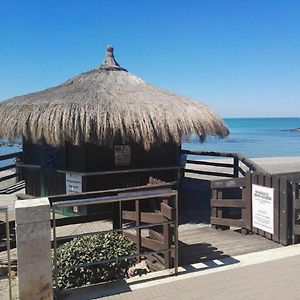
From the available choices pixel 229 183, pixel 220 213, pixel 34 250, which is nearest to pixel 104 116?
pixel 229 183

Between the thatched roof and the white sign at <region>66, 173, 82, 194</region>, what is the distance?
0.98m

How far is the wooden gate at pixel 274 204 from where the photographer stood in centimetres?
592

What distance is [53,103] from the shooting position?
8.41 meters

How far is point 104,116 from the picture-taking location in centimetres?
793

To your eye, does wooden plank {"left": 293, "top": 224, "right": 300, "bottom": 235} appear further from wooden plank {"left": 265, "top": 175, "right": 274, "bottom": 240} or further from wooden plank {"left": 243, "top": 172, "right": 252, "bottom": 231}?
wooden plank {"left": 243, "top": 172, "right": 252, "bottom": 231}

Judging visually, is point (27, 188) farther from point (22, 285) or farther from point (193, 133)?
point (22, 285)

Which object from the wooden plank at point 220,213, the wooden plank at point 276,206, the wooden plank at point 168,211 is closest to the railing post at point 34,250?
the wooden plank at point 168,211

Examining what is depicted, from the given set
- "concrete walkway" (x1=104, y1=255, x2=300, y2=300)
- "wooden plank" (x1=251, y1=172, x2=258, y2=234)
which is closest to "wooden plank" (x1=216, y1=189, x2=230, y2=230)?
"wooden plank" (x1=251, y1=172, x2=258, y2=234)

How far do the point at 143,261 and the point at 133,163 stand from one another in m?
3.44

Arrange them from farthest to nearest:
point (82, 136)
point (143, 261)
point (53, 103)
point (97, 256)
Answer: point (53, 103)
point (82, 136)
point (143, 261)
point (97, 256)

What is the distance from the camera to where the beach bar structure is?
793cm

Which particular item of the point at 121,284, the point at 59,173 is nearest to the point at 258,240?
the point at 121,284

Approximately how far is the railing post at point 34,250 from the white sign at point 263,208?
142 inches

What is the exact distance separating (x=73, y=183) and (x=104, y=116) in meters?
1.74
